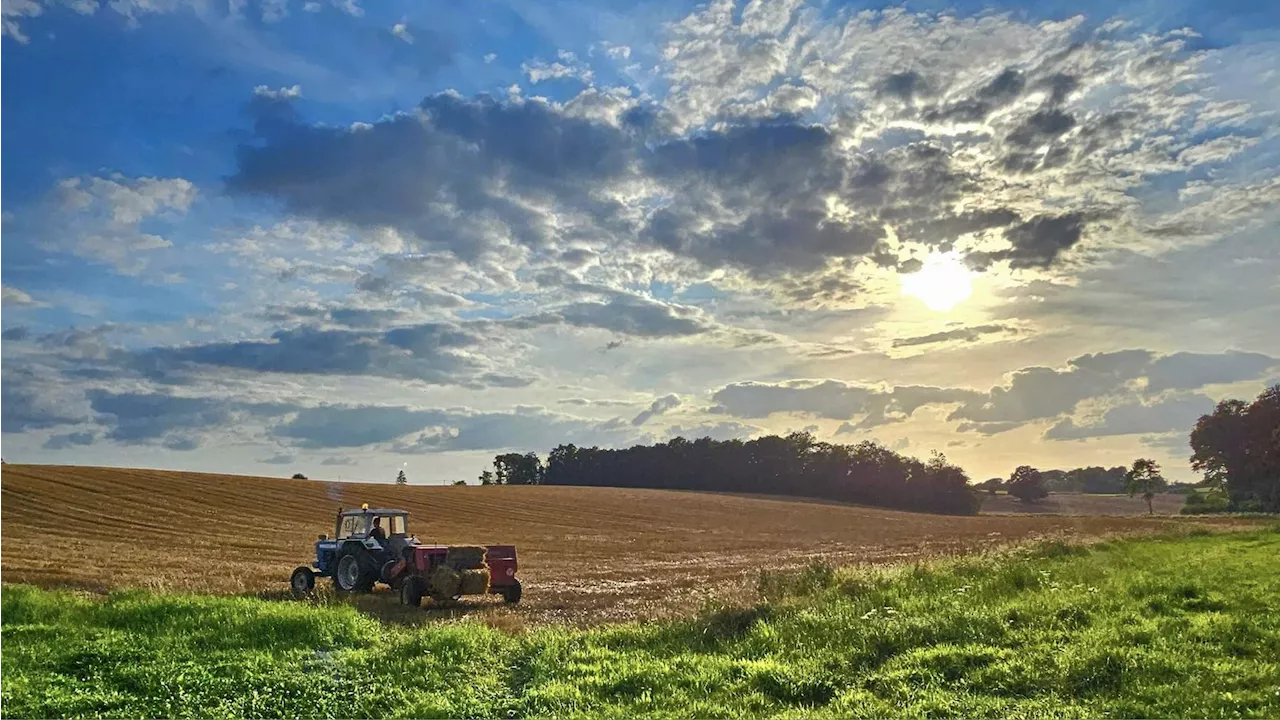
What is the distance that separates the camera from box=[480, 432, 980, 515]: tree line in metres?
111

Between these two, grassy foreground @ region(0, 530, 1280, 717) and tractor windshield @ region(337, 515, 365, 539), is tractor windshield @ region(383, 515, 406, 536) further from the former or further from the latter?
grassy foreground @ region(0, 530, 1280, 717)

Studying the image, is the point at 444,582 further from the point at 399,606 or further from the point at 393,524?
the point at 393,524

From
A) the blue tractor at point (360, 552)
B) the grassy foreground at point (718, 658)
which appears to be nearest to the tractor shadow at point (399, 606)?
the blue tractor at point (360, 552)

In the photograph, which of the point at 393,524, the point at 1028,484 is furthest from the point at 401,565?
the point at 1028,484

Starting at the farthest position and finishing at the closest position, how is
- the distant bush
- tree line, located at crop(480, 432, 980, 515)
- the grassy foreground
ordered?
tree line, located at crop(480, 432, 980, 515), the distant bush, the grassy foreground

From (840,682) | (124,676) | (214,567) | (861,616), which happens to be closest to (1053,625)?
(861,616)

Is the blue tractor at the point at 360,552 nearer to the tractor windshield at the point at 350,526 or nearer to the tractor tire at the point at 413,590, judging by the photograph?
the tractor windshield at the point at 350,526

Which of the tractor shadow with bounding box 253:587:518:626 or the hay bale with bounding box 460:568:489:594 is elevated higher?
the hay bale with bounding box 460:568:489:594

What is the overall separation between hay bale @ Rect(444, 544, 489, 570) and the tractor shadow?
0.91 metres

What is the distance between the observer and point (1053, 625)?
11.6m

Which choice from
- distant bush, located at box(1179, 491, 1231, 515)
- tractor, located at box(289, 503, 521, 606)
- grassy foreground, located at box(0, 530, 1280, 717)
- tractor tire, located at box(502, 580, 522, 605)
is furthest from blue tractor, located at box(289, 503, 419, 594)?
distant bush, located at box(1179, 491, 1231, 515)

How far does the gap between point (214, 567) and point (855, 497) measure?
99.9 m

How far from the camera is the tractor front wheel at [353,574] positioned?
22469mm

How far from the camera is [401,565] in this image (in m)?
21.1
